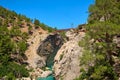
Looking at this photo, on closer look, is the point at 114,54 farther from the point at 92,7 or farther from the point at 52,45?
the point at 52,45

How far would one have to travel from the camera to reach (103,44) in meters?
58.1

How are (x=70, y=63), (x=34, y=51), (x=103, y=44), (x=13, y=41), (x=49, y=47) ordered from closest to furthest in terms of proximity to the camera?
(x=103, y=44) → (x=70, y=63) → (x=34, y=51) → (x=13, y=41) → (x=49, y=47)

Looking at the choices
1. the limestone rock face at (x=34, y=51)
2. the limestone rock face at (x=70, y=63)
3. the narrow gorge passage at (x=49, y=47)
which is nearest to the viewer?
the limestone rock face at (x=70, y=63)

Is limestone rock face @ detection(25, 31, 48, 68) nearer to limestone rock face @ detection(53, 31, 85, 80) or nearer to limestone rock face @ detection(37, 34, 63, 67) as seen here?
limestone rock face @ detection(37, 34, 63, 67)

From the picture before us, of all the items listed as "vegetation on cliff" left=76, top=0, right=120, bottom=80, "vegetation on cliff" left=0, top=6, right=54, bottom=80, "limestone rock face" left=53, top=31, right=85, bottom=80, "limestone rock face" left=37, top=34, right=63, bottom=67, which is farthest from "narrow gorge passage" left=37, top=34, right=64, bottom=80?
"vegetation on cliff" left=76, top=0, right=120, bottom=80

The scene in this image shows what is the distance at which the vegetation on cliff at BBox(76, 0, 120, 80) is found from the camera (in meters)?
57.8

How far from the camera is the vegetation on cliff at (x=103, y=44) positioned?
5784cm

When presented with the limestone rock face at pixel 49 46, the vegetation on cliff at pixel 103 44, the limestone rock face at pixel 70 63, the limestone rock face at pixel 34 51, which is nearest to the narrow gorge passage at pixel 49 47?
the limestone rock face at pixel 49 46

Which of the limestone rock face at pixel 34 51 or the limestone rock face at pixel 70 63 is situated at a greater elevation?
the limestone rock face at pixel 34 51

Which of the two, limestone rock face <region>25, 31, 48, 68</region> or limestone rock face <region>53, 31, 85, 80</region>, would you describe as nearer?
limestone rock face <region>53, 31, 85, 80</region>

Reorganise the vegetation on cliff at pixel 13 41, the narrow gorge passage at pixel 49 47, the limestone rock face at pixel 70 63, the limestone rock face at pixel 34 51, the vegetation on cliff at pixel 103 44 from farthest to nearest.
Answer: the narrow gorge passage at pixel 49 47, the limestone rock face at pixel 34 51, the vegetation on cliff at pixel 13 41, the limestone rock face at pixel 70 63, the vegetation on cliff at pixel 103 44

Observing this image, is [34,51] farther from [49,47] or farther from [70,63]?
[70,63]

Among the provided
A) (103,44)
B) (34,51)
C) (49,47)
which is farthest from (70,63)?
(49,47)

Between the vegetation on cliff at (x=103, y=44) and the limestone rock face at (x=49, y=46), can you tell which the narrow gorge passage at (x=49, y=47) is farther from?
the vegetation on cliff at (x=103, y=44)
